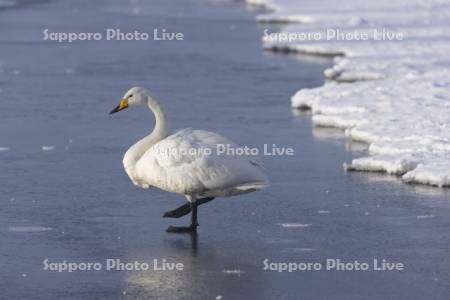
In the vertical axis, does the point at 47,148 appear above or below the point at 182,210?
above

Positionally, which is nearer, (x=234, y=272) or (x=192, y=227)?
(x=234, y=272)

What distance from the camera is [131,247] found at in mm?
10250

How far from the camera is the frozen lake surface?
923 cm

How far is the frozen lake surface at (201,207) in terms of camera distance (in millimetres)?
9227

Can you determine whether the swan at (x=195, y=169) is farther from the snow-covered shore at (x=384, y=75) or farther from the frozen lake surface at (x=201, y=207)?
the snow-covered shore at (x=384, y=75)

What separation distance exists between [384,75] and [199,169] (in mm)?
10453

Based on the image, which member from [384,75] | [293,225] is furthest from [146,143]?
[384,75]

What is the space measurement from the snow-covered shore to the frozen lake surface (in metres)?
0.34

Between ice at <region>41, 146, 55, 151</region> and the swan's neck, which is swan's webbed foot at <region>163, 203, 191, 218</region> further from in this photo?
ice at <region>41, 146, 55, 151</region>

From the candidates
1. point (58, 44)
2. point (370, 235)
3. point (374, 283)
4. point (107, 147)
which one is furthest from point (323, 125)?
point (58, 44)

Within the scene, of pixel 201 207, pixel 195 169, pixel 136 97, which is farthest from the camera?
pixel 201 207

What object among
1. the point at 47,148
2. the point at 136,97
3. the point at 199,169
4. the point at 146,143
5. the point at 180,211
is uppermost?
the point at 136,97

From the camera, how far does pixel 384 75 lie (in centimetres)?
2041

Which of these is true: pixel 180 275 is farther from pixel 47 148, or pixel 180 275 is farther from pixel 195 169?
pixel 47 148
